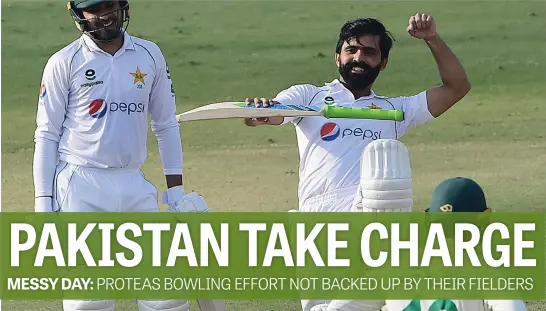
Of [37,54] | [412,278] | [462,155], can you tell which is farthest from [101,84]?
[37,54]

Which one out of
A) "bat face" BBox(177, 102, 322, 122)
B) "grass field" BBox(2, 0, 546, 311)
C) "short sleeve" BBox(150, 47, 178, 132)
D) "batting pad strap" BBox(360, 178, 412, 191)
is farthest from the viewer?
"grass field" BBox(2, 0, 546, 311)

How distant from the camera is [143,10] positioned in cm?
1716

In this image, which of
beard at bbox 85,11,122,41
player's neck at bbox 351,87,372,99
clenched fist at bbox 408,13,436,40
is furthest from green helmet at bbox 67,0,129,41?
clenched fist at bbox 408,13,436,40

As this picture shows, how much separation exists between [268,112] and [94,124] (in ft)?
2.16

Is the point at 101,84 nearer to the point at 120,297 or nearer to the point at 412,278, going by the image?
the point at 120,297

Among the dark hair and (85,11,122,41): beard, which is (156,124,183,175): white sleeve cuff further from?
the dark hair

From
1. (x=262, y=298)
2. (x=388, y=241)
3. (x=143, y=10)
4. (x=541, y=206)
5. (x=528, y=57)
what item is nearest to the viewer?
(x=388, y=241)

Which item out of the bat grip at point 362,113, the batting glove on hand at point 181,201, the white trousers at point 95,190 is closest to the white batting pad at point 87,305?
the white trousers at point 95,190

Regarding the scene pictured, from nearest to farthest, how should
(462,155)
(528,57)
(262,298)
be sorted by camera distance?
(262,298) < (462,155) < (528,57)

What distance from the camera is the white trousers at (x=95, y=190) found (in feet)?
17.2

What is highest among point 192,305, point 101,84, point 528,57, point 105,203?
point 528,57

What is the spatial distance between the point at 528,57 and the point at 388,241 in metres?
12.0

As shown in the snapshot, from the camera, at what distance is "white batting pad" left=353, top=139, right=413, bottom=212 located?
4.36 metres

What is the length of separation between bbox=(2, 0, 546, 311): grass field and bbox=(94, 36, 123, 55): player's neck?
4587 millimetres
